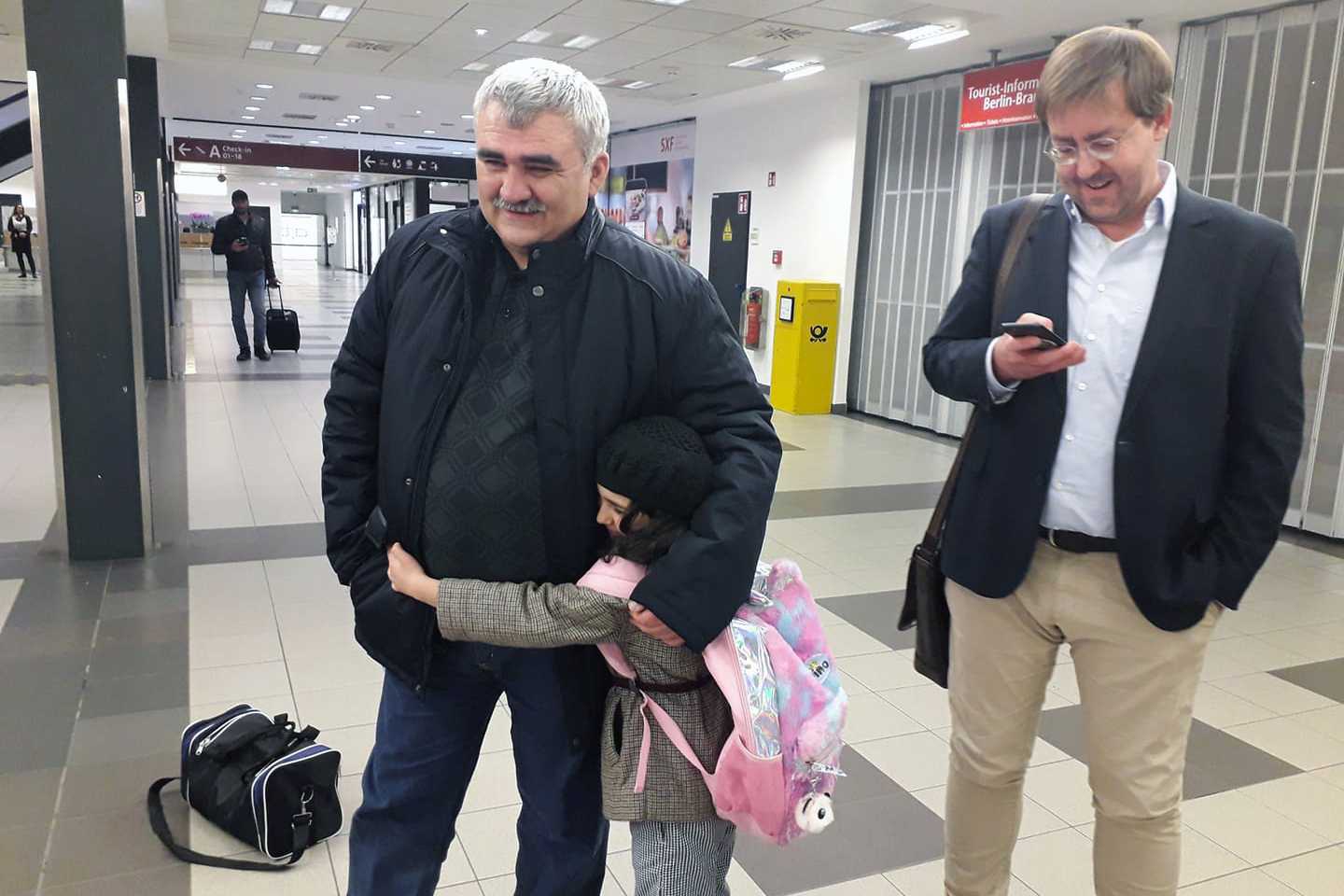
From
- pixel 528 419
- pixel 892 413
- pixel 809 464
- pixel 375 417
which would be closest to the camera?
pixel 528 419

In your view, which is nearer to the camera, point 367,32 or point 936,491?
point 936,491

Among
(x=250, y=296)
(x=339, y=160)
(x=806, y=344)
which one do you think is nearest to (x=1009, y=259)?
(x=806, y=344)

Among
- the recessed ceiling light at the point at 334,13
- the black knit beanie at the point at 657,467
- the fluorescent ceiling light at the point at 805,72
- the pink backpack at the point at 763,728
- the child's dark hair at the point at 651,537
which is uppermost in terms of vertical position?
the recessed ceiling light at the point at 334,13

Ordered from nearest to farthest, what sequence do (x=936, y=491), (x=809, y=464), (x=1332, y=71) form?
(x=1332, y=71)
(x=936, y=491)
(x=809, y=464)

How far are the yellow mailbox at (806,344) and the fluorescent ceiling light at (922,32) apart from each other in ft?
7.90

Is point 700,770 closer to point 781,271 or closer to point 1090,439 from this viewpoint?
point 1090,439

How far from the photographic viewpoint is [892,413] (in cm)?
912

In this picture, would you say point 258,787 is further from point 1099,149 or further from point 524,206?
point 1099,149

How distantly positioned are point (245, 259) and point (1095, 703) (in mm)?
10256

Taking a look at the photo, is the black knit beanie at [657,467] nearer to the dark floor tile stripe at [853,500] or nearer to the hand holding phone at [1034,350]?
the hand holding phone at [1034,350]

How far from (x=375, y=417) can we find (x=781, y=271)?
9.03m

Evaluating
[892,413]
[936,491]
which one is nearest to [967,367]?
[936,491]

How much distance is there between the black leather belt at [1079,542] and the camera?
5.32ft

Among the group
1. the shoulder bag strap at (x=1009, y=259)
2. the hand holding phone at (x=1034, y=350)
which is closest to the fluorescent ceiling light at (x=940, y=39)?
the shoulder bag strap at (x=1009, y=259)
